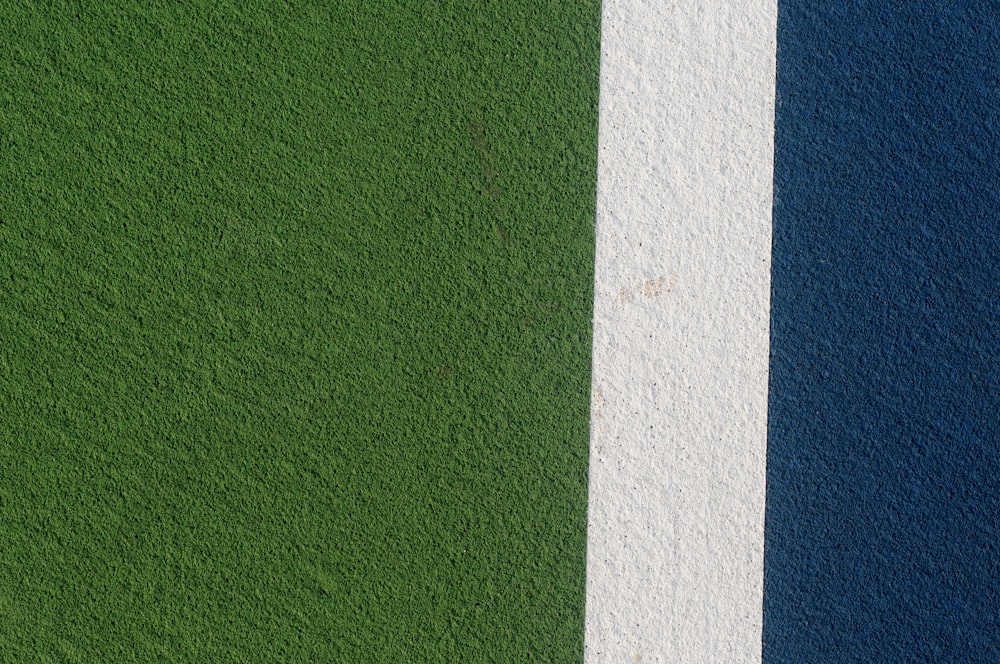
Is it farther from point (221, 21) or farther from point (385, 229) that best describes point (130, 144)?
point (385, 229)

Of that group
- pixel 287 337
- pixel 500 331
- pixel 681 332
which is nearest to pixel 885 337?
pixel 681 332

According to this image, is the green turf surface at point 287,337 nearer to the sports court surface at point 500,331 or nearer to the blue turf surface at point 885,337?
the sports court surface at point 500,331

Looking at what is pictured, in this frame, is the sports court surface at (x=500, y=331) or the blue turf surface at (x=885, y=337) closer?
the sports court surface at (x=500, y=331)

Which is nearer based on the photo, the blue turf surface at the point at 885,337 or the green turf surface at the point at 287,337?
the green turf surface at the point at 287,337

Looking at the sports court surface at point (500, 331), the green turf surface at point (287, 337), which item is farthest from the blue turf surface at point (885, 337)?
the green turf surface at point (287, 337)

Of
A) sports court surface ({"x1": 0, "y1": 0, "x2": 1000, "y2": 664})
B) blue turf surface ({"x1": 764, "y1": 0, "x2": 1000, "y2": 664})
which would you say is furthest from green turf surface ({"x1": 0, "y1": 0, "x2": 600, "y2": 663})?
blue turf surface ({"x1": 764, "y1": 0, "x2": 1000, "y2": 664})
